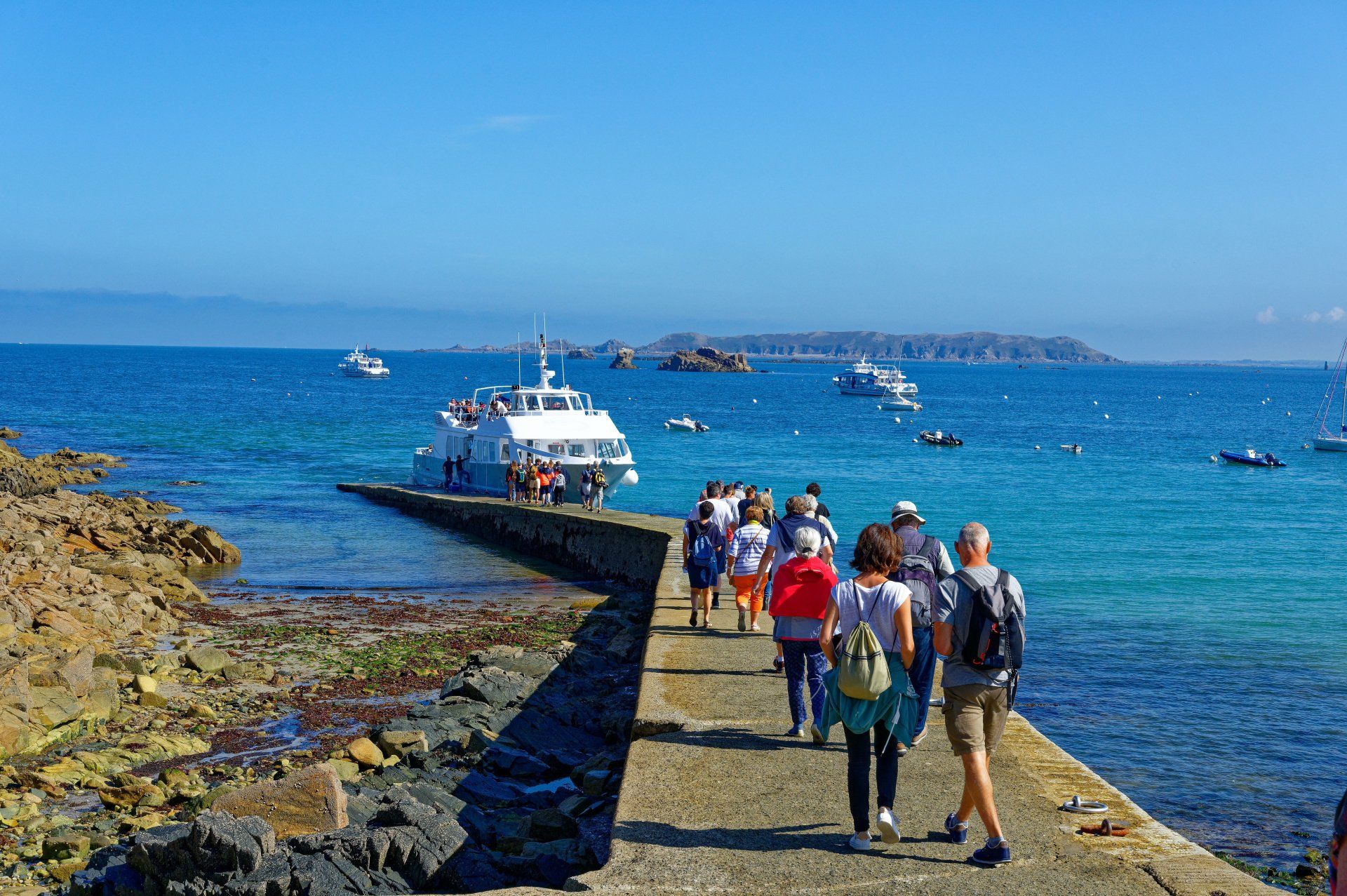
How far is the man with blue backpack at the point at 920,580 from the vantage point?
22.8 feet

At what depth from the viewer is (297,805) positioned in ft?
22.6

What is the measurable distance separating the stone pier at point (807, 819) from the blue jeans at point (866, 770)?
8.9 inches

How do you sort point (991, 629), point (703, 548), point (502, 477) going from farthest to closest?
point (502, 477) → point (703, 548) → point (991, 629)

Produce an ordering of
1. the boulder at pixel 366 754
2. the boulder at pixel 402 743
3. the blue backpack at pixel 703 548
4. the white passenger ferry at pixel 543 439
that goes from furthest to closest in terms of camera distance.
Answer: the white passenger ferry at pixel 543 439 → the blue backpack at pixel 703 548 → the boulder at pixel 402 743 → the boulder at pixel 366 754

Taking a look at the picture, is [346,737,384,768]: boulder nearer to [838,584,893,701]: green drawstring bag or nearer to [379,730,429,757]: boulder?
[379,730,429,757]: boulder

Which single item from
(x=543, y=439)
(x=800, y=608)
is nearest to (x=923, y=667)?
(x=800, y=608)

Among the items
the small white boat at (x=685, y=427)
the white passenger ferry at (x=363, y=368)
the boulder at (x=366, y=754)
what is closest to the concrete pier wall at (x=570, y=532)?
the boulder at (x=366, y=754)

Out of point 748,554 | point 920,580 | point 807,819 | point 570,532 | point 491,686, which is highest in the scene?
point 920,580

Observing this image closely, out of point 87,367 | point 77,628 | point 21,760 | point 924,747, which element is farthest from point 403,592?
point 87,367

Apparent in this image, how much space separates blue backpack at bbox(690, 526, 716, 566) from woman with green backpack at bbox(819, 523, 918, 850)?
523 cm

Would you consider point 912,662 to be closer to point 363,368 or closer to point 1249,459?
point 1249,459

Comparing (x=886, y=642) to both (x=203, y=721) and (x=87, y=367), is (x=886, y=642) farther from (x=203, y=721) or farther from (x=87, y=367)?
(x=87, y=367)

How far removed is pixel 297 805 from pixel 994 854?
414 cm

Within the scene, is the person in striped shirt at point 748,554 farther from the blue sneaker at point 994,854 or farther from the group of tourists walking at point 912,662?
the blue sneaker at point 994,854
